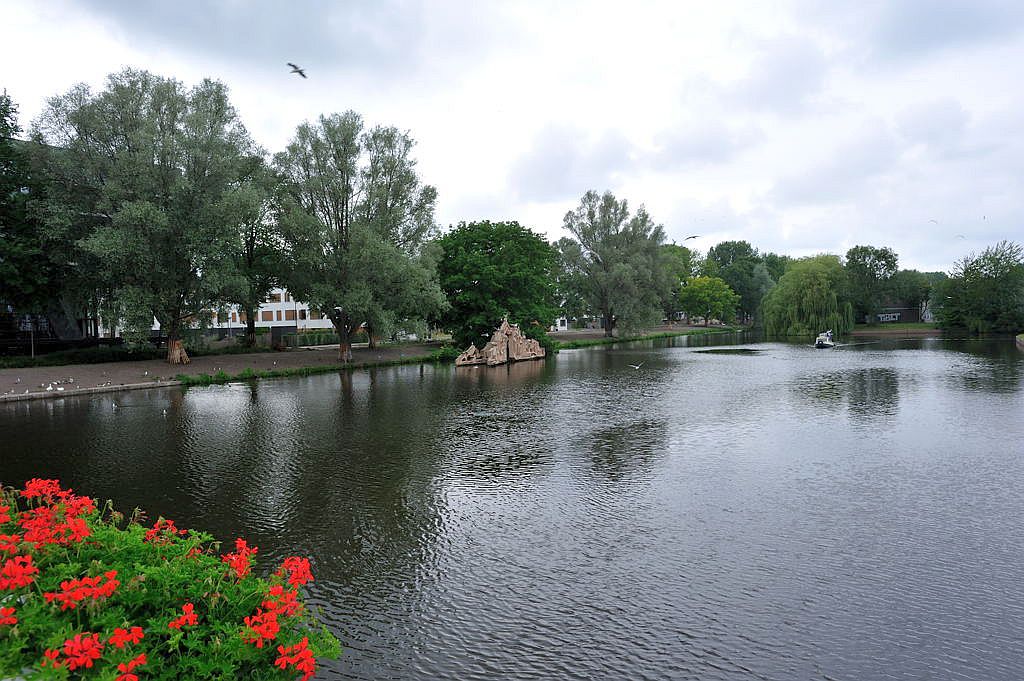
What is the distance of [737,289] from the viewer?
144 meters

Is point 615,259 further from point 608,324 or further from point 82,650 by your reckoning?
point 82,650

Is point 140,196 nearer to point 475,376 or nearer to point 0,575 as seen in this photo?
point 475,376

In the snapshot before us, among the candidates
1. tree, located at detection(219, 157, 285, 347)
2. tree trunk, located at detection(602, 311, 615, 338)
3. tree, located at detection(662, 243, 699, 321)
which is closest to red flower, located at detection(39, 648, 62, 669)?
tree, located at detection(219, 157, 285, 347)

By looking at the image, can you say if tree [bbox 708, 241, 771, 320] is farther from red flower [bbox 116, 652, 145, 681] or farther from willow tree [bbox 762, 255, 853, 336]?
red flower [bbox 116, 652, 145, 681]

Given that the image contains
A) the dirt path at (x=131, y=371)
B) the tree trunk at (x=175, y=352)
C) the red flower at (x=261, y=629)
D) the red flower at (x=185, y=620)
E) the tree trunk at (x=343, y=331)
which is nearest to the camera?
the red flower at (x=261, y=629)

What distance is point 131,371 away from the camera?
37906 mm

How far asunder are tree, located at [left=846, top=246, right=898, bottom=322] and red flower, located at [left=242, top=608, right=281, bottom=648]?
112m

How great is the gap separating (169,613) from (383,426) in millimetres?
15610

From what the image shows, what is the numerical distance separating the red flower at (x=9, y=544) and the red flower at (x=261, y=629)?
9.61 feet

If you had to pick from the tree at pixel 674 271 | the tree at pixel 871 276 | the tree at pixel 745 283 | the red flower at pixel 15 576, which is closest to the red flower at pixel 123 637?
the red flower at pixel 15 576

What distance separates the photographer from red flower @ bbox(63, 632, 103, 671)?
4.16 m

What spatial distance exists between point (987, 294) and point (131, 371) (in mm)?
100809

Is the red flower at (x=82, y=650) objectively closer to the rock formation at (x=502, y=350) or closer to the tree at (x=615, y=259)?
the rock formation at (x=502, y=350)

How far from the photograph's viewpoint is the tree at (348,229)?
139 feet
